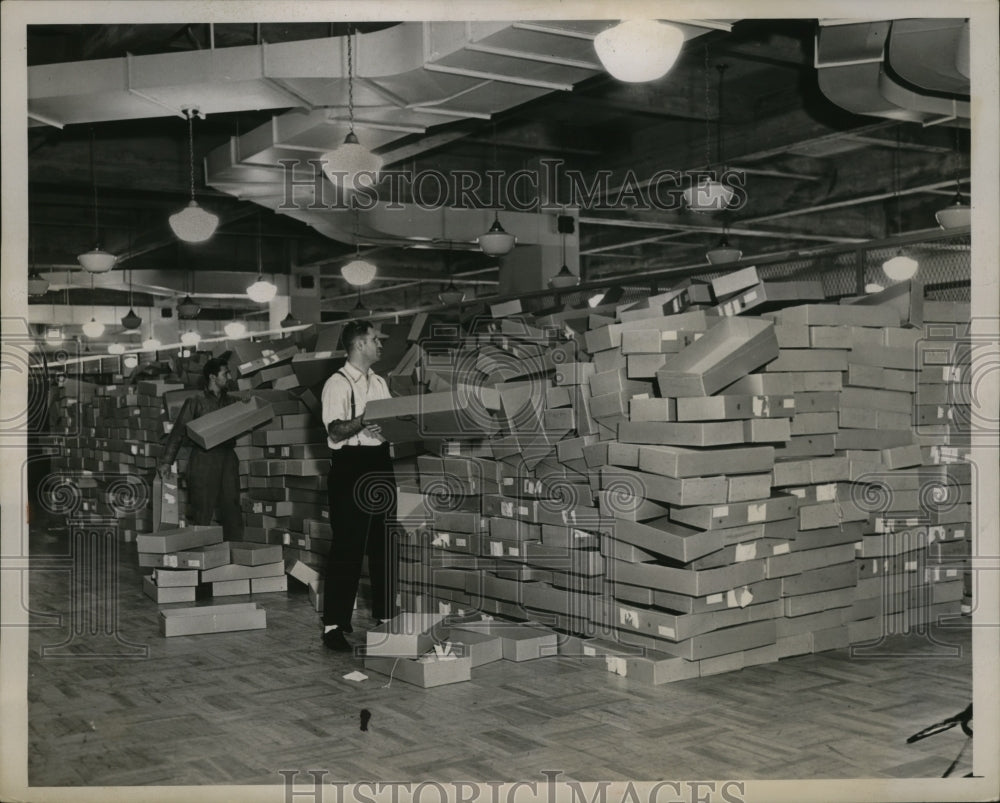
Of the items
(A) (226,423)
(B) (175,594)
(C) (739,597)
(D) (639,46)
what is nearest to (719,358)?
(C) (739,597)

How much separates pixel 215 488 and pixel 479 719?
13.2 feet

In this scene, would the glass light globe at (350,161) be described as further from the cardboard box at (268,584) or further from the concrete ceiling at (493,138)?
the cardboard box at (268,584)

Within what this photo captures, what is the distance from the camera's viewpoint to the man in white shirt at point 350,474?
5109 millimetres

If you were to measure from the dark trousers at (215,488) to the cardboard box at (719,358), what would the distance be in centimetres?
375

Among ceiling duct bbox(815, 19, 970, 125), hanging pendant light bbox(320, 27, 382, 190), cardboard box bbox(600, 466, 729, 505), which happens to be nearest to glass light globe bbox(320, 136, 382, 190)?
→ hanging pendant light bbox(320, 27, 382, 190)

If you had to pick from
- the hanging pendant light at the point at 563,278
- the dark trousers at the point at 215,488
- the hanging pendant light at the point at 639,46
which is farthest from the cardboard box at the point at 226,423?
the hanging pendant light at the point at 563,278

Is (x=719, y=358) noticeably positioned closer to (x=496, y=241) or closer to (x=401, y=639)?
(x=401, y=639)

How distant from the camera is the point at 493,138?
33.3 ft

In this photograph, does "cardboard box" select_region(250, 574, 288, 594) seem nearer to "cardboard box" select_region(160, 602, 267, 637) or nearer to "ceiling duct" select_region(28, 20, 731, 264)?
"cardboard box" select_region(160, 602, 267, 637)

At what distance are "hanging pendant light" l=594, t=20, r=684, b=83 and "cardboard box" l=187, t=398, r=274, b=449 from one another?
3865 millimetres

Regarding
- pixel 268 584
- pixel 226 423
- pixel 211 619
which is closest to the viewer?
pixel 211 619

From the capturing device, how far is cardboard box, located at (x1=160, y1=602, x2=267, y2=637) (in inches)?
217

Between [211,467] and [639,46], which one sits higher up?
[639,46]

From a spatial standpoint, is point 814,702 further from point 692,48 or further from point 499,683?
point 692,48
